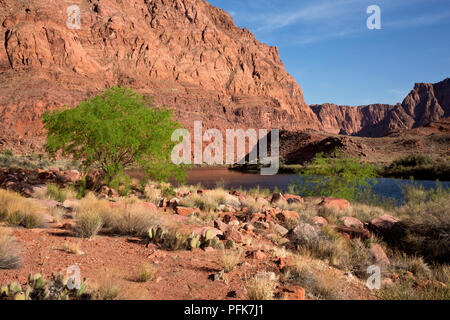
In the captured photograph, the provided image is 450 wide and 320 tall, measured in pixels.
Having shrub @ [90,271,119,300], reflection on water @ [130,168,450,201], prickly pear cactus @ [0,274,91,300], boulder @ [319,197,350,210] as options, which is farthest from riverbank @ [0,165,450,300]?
reflection on water @ [130,168,450,201]

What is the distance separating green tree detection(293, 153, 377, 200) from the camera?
15.4 m

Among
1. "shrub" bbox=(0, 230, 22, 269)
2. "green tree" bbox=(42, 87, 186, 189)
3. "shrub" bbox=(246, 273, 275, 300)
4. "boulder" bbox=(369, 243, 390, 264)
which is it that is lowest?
"boulder" bbox=(369, 243, 390, 264)

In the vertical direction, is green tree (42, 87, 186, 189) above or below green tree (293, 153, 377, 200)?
above

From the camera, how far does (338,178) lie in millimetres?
15844

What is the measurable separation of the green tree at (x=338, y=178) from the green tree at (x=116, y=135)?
8036 mm

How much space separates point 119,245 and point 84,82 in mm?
84379

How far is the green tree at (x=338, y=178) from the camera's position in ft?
50.4

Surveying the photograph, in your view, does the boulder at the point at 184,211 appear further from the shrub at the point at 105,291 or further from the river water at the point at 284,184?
the river water at the point at 284,184

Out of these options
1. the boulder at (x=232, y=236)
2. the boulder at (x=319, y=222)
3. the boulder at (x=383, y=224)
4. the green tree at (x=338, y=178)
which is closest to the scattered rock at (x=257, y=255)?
the boulder at (x=232, y=236)

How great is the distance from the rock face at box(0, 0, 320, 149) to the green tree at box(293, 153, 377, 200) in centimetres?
6096

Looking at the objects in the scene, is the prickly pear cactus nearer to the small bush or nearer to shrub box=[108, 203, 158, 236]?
the small bush

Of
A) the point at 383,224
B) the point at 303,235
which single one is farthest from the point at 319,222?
the point at 303,235

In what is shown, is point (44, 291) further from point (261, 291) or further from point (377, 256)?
point (377, 256)

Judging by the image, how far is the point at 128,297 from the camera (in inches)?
129
